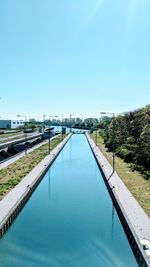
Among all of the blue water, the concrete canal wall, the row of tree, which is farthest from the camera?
the row of tree

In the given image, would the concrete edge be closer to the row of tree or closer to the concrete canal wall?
the concrete canal wall

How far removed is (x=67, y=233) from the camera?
53.6ft

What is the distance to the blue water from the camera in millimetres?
13070

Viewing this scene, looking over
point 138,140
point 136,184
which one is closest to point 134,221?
point 136,184

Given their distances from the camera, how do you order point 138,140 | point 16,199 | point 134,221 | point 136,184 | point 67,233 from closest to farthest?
point 134,221
point 67,233
point 16,199
point 136,184
point 138,140

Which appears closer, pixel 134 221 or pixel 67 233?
pixel 134 221

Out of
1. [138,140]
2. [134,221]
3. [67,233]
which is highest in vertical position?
[138,140]

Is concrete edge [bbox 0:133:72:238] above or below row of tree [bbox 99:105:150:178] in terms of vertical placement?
below

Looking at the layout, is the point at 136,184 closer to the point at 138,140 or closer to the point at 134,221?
the point at 134,221

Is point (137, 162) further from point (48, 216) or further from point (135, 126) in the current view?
point (48, 216)

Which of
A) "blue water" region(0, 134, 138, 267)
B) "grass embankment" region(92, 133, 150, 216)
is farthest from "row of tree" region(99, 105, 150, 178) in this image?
"blue water" region(0, 134, 138, 267)

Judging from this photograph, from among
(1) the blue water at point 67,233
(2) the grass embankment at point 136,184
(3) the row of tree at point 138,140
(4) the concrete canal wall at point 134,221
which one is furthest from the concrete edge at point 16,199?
(3) the row of tree at point 138,140

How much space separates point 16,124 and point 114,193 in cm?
13596

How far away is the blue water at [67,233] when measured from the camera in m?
13.1
